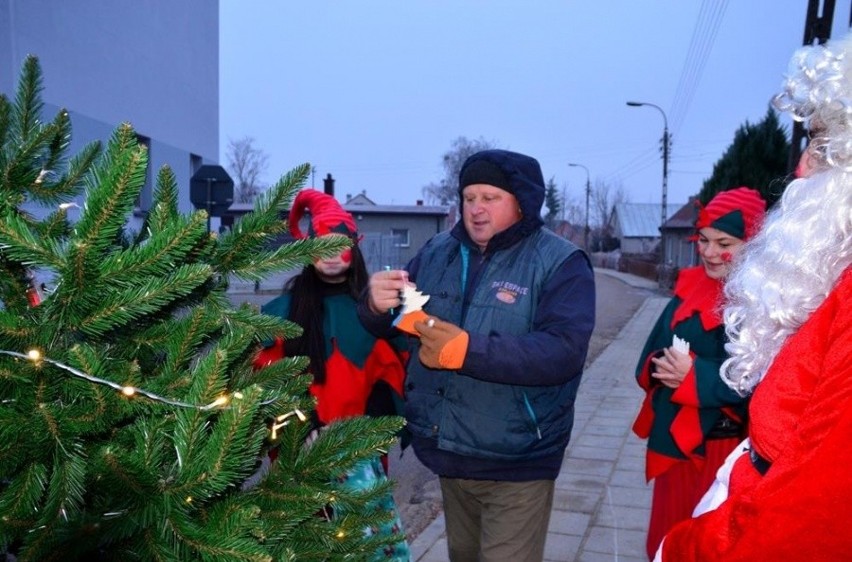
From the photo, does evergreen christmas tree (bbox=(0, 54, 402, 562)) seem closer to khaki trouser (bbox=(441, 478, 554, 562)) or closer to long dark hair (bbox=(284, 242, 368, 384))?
khaki trouser (bbox=(441, 478, 554, 562))

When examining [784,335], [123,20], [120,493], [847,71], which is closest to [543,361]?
[784,335]

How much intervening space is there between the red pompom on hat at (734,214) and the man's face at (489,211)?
97cm

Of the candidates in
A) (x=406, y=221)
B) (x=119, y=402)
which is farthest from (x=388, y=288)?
(x=406, y=221)

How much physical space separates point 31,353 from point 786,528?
1.08m

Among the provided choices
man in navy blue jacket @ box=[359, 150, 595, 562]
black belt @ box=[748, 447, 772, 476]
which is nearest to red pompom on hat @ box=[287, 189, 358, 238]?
man in navy blue jacket @ box=[359, 150, 595, 562]

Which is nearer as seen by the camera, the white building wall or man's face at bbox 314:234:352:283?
man's face at bbox 314:234:352:283

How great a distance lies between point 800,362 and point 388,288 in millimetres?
1658

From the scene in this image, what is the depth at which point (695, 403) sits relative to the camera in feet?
9.05

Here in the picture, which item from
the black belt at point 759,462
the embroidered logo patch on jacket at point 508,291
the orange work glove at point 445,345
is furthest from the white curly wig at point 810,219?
the embroidered logo patch on jacket at point 508,291

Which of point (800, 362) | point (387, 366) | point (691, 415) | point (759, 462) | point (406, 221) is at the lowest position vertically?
point (691, 415)

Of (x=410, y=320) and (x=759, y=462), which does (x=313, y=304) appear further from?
(x=759, y=462)

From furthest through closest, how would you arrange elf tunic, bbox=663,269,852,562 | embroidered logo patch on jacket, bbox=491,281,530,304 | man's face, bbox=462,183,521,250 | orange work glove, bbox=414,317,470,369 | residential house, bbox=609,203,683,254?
residential house, bbox=609,203,683,254 < man's face, bbox=462,183,521,250 < embroidered logo patch on jacket, bbox=491,281,530,304 < orange work glove, bbox=414,317,470,369 < elf tunic, bbox=663,269,852,562

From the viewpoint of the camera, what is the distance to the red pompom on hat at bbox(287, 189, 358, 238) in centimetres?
305

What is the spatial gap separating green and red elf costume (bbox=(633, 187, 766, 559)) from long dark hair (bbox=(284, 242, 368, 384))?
1367 millimetres
